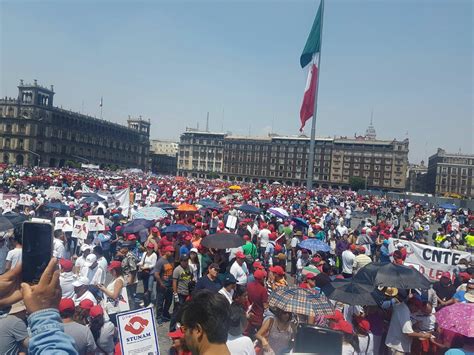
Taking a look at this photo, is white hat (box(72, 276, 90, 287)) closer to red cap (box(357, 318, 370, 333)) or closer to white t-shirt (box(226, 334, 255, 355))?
white t-shirt (box(226, 334, 255, 355))

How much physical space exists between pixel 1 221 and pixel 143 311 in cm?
489

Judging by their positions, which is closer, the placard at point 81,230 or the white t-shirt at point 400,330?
the white t-shirt at point 400,330

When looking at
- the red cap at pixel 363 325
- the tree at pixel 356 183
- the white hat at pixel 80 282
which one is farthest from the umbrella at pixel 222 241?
the tree at pixel 356 183

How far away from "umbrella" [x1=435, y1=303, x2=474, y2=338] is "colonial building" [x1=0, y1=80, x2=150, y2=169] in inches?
3335

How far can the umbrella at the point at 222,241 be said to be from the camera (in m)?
8.16

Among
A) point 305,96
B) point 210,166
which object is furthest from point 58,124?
point 305,96

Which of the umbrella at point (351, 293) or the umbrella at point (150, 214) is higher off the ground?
the umbrella at point (150, 214)

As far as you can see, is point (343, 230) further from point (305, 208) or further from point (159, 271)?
point (305, 208)

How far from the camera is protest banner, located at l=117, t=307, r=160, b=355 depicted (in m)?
3.83

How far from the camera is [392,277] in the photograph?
6066 millimetres

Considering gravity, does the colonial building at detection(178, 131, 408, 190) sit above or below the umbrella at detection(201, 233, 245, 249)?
above

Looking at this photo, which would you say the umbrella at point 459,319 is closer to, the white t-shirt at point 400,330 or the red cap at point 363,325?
the white t-shirt at point 400,330

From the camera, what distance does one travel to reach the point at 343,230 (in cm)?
1312

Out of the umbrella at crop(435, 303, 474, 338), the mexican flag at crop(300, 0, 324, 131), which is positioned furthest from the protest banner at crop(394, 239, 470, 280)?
the mexican flag at crop(300, 0, 324, 131)
